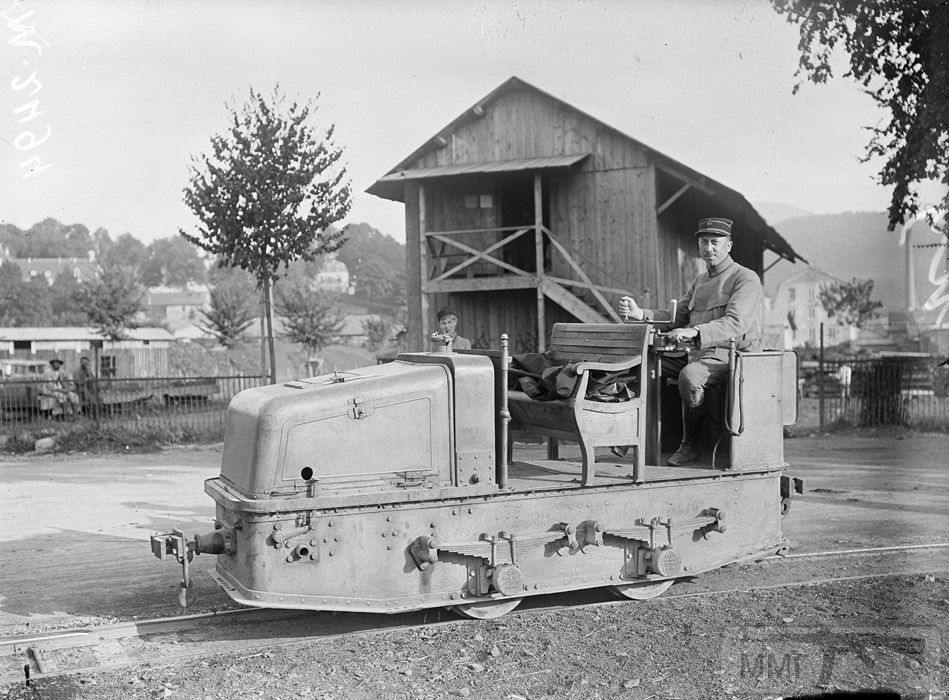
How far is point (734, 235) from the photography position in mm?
23234

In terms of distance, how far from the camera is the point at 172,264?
14150cm

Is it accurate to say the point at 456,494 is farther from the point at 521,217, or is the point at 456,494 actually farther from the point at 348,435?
the point at 521,217

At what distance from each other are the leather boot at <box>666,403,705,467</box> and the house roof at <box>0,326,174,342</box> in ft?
162

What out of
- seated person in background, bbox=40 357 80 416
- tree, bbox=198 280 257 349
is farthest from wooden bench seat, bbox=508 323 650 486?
tree, bbox=198 280 257 349

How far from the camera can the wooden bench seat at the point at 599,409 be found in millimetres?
6090

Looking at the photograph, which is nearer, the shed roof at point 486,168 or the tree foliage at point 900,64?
the tree foliage at point 900,64

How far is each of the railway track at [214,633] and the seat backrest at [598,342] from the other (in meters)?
1.63

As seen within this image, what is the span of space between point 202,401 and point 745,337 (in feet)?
43.5

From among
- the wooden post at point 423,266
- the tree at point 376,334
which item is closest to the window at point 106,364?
the wooden post at point 423,266

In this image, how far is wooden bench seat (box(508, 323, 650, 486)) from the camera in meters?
6.09

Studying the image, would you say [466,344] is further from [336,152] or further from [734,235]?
[734,235]

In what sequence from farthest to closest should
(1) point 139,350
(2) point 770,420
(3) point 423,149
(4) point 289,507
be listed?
(1) point 139,350
(3) point 423,149
(2) point 770,420
(4) point 289,507

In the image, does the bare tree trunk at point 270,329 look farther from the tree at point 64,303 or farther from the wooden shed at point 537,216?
the tree at point 64,303

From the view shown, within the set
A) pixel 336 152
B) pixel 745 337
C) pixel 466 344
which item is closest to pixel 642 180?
pixel 336 152
